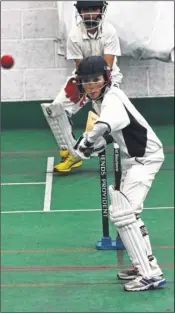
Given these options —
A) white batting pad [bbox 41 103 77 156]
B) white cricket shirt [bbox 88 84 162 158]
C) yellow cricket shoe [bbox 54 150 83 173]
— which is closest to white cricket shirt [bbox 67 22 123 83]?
white batting pad [bbox 41 103 77 156]

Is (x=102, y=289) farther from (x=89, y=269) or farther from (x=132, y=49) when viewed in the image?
(x=132, y=49)

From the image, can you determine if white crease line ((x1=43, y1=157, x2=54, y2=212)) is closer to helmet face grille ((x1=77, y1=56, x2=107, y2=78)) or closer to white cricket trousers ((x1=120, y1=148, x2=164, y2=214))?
white cricket trousers ((x1=120, y1=148, x2=164, y2=214))

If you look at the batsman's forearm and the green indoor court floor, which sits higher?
the batsman's forearm

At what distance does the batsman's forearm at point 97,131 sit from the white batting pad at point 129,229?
1.57 feet

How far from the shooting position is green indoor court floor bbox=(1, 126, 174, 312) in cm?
677

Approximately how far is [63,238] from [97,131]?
188 cm

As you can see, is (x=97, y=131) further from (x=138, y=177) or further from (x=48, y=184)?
(x=48, y=184)

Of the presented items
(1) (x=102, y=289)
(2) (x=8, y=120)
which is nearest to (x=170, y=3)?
(2) (x=8, y=120)

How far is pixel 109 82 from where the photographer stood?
6980 mm

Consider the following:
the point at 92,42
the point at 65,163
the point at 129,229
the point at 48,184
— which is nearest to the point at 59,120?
the point at 65,163

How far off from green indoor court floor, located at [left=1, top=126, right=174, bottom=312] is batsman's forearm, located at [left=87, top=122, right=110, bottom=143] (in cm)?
108

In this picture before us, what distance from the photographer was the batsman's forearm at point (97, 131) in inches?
261

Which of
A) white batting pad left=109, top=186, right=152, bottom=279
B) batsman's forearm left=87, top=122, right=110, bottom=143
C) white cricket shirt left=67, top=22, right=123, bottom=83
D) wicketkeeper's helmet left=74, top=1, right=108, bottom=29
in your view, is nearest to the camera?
batsman's forearm left=87, top=122, right=110, bottom=143

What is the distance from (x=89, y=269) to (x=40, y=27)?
5.76 meters
